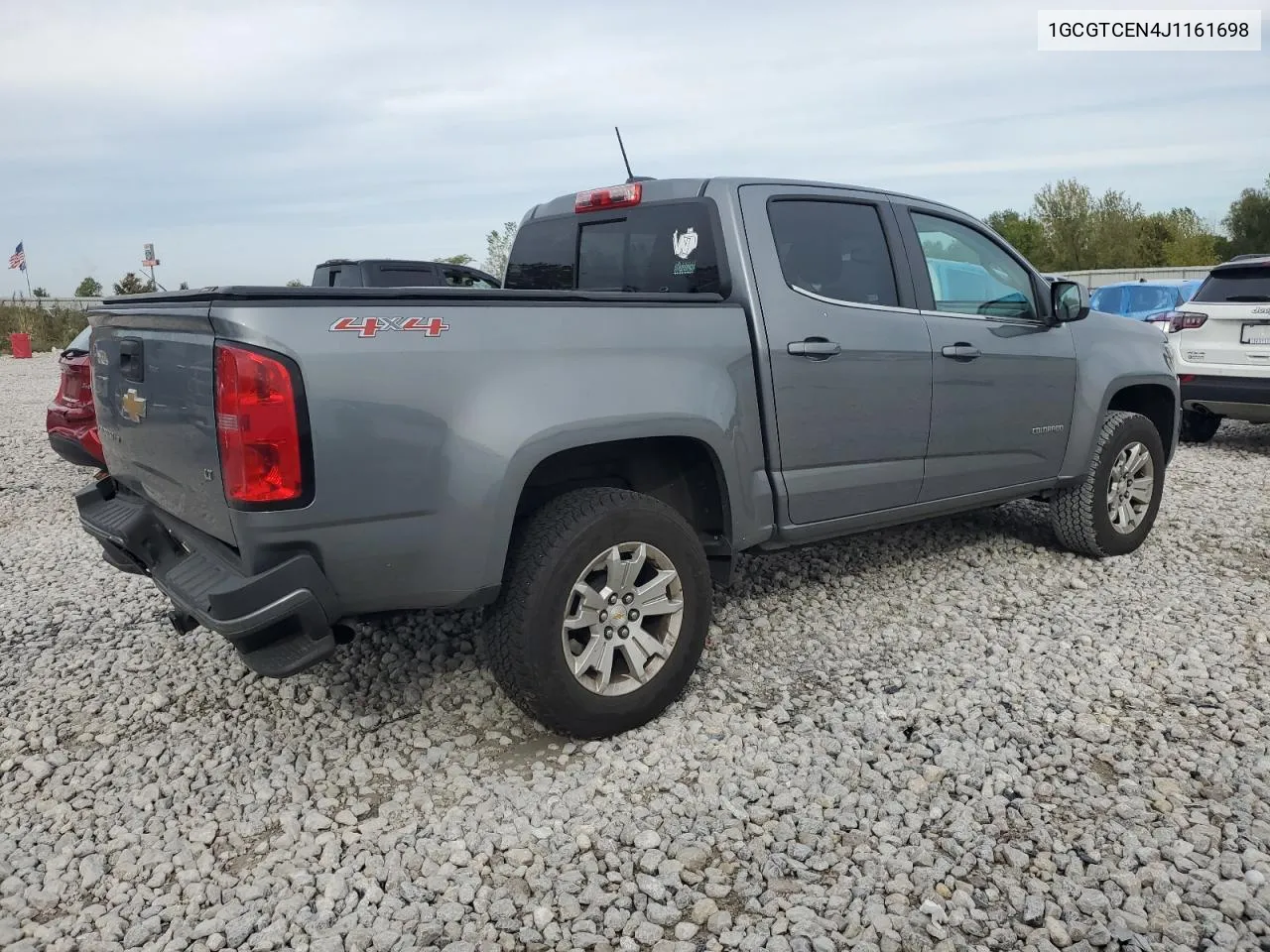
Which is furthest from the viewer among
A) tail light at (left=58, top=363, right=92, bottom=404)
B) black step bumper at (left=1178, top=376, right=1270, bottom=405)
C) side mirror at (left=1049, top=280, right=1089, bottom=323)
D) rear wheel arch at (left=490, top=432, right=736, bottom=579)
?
black step bumper at (left=1178, top=376, right=1270, bottom=405)

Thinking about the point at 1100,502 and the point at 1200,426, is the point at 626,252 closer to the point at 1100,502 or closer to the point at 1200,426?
the point at 1100,502

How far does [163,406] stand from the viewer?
118 inches

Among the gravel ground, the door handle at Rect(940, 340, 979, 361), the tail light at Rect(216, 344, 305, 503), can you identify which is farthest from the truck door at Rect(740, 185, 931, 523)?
the tail light at Rect(216, 344, 305, 503)

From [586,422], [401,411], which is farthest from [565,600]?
[401,411]

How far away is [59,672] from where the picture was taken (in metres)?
3.96

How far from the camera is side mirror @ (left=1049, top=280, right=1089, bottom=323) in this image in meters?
4.76

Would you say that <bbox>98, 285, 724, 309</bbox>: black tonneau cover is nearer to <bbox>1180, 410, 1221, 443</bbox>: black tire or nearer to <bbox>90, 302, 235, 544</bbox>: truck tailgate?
<bbox>90, 302, 235, 544</bbox>: truck tailgate

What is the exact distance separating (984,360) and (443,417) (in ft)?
8.94

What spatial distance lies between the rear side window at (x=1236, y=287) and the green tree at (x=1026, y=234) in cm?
4576

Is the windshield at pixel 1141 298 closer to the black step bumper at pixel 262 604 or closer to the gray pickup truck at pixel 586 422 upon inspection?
the gray pickup truck at pixel 586 422

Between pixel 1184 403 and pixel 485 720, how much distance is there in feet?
24.5

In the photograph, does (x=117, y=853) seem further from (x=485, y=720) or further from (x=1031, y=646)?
(x=1031, y=646)

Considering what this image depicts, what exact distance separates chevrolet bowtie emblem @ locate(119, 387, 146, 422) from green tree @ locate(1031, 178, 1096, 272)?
54.4m

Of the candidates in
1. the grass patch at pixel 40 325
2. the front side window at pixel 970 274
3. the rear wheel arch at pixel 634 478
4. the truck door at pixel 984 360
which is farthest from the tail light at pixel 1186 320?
the grass patch at pixel 40 325
